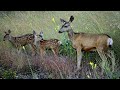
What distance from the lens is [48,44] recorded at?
7984mm

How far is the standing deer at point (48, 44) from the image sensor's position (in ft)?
26.2

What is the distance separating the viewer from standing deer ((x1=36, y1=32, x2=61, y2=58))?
26.2 feet

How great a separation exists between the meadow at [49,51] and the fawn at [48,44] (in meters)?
0.07

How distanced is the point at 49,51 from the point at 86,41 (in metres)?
0.63

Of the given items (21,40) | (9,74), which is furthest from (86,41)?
(9,74)

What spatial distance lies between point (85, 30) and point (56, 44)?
0.54m

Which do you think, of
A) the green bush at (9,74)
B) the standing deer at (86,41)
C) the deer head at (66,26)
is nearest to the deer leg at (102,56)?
the standing deer at (86,41)

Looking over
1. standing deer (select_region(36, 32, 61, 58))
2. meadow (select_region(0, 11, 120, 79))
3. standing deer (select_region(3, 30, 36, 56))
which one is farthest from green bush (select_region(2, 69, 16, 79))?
standing deer (select_region(36, 32, 61, 58))

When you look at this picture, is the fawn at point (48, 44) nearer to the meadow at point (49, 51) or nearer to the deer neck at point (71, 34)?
the meadow at point (49, 51)

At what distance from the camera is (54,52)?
26.2 ft

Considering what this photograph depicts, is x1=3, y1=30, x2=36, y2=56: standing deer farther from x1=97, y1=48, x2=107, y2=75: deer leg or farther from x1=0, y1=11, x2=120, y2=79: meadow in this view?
x1=97, y1=48, x2=107, y2=75: deer leg

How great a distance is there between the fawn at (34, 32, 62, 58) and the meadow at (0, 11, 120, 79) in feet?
0.22
